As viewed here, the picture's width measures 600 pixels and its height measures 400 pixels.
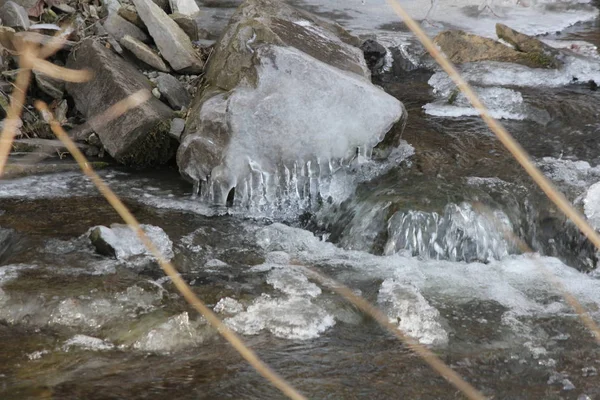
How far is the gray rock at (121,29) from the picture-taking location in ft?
24.1

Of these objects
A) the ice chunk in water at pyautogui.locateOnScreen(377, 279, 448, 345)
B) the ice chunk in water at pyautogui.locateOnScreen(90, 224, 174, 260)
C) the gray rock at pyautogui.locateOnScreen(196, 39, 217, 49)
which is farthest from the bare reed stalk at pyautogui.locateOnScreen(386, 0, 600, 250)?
the gray rock at pyautogui.locateOnScreen(196, 39, 217, 49)

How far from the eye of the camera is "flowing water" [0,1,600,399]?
3371 mm

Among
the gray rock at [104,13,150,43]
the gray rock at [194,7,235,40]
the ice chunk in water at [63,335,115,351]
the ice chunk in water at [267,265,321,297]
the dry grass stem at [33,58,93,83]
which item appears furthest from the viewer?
the gray rock at [194,7,235,40]

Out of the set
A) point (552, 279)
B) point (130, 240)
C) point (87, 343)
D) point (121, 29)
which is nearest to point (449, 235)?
point (552, 279)

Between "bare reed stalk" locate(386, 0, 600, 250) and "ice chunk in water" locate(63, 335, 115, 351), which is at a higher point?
"bare reed stalk" locate(386, 0, 600, 250)

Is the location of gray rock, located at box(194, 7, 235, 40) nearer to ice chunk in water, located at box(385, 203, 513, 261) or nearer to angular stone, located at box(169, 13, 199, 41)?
angular stone, located at box(169, 13, 199, 41)

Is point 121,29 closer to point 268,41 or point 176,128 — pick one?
point 176,128

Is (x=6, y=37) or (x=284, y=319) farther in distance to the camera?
(x=6, y=37)

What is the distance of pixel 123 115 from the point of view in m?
6.14

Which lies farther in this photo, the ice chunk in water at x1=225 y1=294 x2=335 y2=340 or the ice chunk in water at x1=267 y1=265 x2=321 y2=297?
the ice chunk in water at x1=267 y1=265 x2=321 y2=297

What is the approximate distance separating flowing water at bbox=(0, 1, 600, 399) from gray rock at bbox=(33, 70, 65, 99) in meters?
1.09

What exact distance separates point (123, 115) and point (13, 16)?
5.81 ft

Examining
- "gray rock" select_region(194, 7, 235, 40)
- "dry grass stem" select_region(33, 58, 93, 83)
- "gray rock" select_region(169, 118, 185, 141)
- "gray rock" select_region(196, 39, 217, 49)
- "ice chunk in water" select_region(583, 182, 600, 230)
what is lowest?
"ice chunk in water" select_region(583, 182, 600, 230)

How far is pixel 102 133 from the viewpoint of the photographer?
20.4 feet
